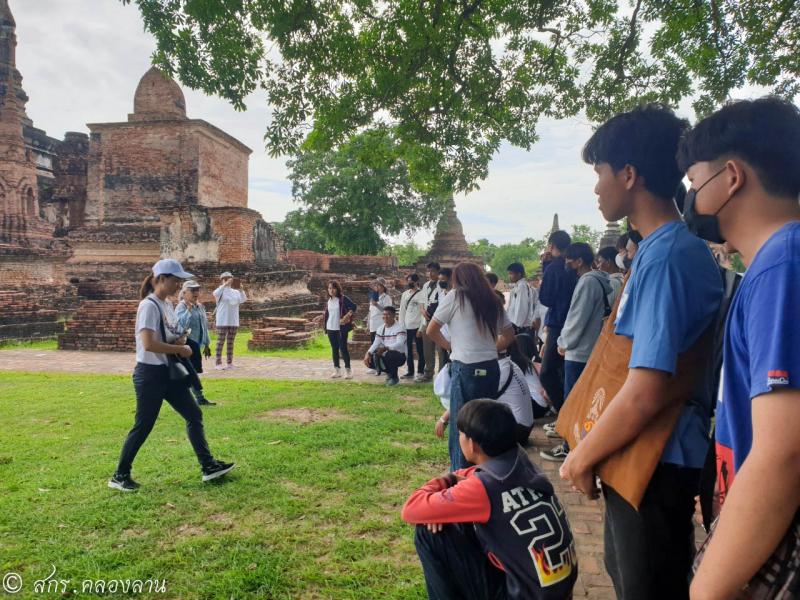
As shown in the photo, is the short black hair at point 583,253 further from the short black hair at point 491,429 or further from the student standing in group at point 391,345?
the student standing in group at point 391,345

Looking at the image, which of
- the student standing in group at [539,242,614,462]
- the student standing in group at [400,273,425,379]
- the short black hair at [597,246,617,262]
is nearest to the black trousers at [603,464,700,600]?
the student standing in group at [539,242,614,462]

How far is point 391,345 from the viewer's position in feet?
25.3

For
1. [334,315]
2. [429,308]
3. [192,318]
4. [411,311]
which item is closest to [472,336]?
[429,308]

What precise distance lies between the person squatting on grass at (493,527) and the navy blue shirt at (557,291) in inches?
123

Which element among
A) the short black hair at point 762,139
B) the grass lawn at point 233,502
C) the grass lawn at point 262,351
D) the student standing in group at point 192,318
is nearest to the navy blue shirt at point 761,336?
the short black hair at point 762,139

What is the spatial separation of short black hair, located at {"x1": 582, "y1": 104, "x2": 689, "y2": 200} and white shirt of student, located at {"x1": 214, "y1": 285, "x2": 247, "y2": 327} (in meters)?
8.54

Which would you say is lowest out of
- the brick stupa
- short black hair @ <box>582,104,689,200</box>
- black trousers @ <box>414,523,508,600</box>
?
black trousers @ <box>414,523,508,600</box>

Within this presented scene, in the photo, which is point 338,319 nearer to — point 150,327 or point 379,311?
point 379,311

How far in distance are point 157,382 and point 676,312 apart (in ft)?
11.3

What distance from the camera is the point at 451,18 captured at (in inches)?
251

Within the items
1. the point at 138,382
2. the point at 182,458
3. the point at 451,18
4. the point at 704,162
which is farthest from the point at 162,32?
the point at 704,162

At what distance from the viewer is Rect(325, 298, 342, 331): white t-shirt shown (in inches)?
326

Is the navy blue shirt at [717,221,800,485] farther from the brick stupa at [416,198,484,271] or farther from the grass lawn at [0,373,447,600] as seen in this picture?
the brick stupa at [416,198,484,271]

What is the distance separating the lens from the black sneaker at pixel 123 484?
3664mm
